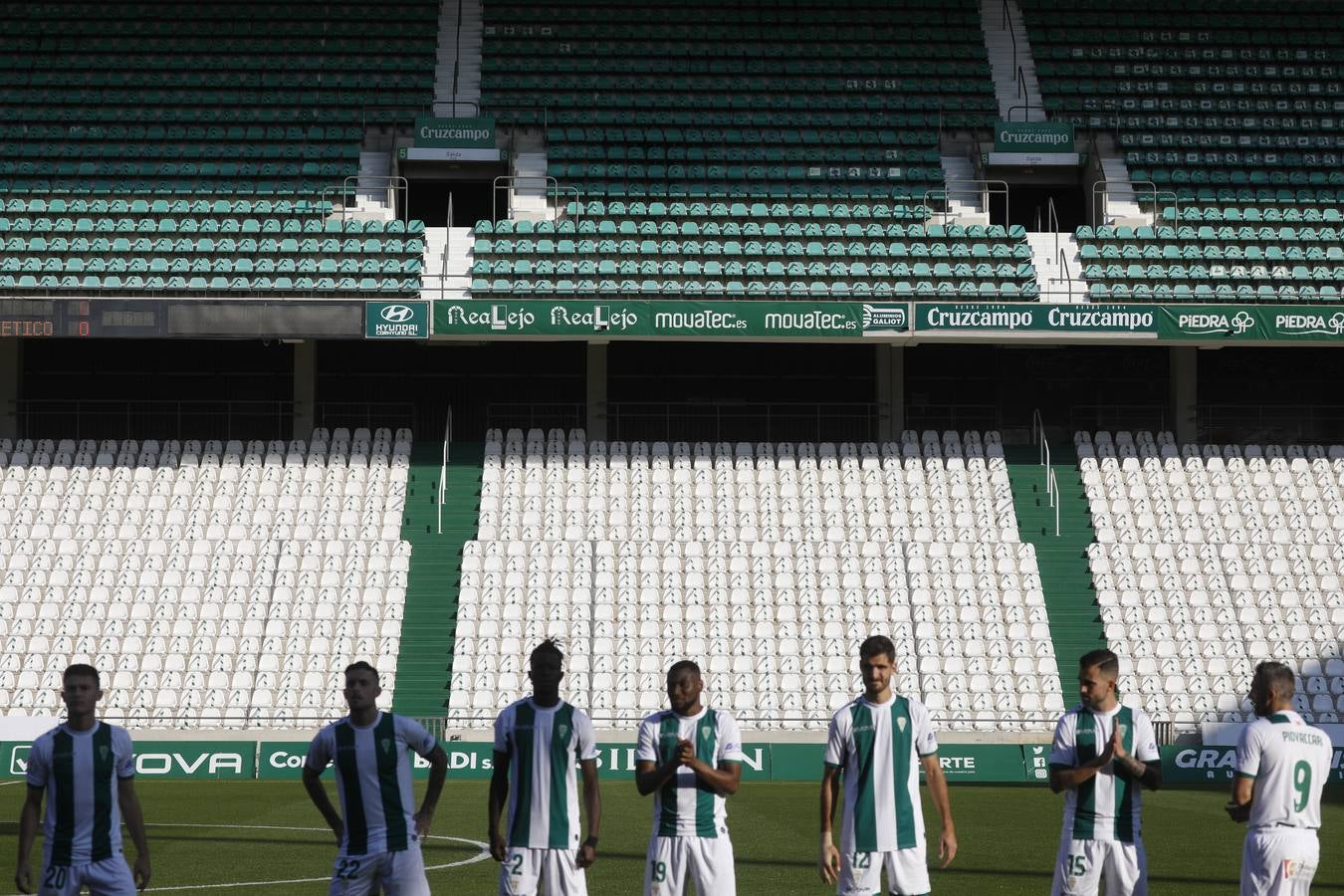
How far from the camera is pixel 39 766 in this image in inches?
345

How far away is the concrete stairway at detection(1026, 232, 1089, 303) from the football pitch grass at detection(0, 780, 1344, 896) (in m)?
10.5

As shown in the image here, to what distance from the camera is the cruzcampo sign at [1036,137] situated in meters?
33.0

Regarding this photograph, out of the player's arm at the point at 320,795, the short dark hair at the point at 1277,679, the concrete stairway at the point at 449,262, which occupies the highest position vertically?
the concrete stairway at the point at 449,262

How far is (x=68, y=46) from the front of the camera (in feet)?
112

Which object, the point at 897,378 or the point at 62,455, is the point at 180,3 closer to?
the point at 62,455

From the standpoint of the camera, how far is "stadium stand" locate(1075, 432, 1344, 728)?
25000 millimetres

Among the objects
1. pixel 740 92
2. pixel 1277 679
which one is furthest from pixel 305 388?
pixel 1277 679

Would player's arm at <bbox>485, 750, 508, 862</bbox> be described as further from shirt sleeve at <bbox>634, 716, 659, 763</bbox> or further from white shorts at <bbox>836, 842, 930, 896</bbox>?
white shorts at <bbox>836, 842, 930, 896</bbox>

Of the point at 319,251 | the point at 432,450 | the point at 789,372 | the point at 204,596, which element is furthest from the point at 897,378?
the point at 204,596

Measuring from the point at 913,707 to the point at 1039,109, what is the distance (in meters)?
27.1

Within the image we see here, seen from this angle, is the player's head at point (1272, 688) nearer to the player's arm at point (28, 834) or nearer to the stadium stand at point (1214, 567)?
the player's arm at point (28, 834)

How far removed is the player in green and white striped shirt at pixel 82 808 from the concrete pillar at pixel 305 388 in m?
21.6

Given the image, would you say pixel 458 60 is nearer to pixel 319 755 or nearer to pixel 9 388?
pixel 9 388

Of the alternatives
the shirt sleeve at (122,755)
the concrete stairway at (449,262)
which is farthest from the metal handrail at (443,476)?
the shirt sleeve at (122,755)
